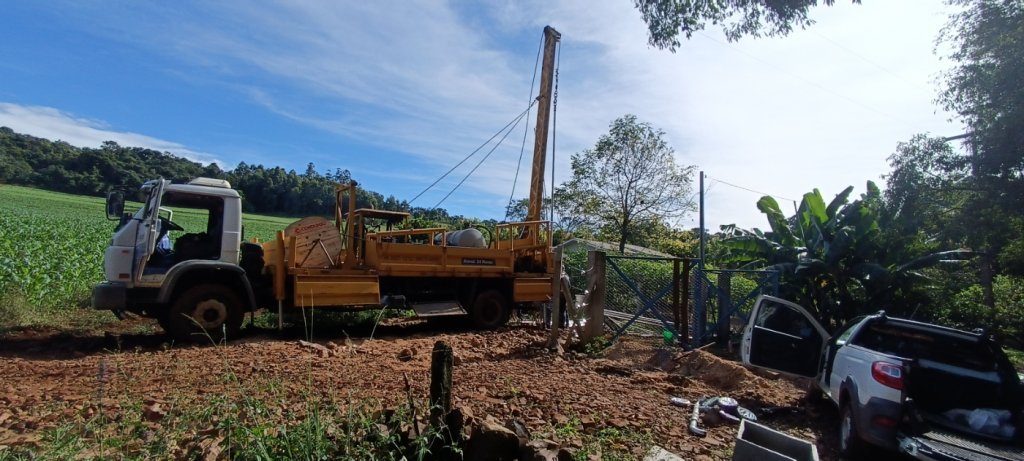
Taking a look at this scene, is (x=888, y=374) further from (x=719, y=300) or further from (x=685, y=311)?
(x=719, y=300)

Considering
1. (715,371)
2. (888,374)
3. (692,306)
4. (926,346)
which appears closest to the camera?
(888,374)

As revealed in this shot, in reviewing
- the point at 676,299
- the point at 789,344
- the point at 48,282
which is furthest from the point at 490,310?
the point at 48,282

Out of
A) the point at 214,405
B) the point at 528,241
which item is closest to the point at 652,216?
the point at 528,241

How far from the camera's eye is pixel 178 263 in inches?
336

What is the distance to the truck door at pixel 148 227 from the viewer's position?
831 centimetres

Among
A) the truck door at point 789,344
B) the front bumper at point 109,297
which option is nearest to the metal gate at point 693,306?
the truck door at point 789,344

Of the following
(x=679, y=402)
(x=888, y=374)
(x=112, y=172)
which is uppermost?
(x=112, y=172)

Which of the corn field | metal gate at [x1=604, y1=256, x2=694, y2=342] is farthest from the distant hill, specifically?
metal gate at [x1=604, y1=256, x2=694, y2=342]

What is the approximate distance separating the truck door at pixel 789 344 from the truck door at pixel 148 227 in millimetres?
8393

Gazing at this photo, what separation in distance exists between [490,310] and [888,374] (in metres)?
8.12

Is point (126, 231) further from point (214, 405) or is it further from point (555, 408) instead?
point (555, 408)

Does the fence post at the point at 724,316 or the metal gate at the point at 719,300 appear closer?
the metal gate at the point at 719,300

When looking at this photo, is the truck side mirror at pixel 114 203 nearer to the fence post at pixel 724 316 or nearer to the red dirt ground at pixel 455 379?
the red dirt ground at pixel 455 379

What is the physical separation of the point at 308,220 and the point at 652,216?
18394 millimetres
